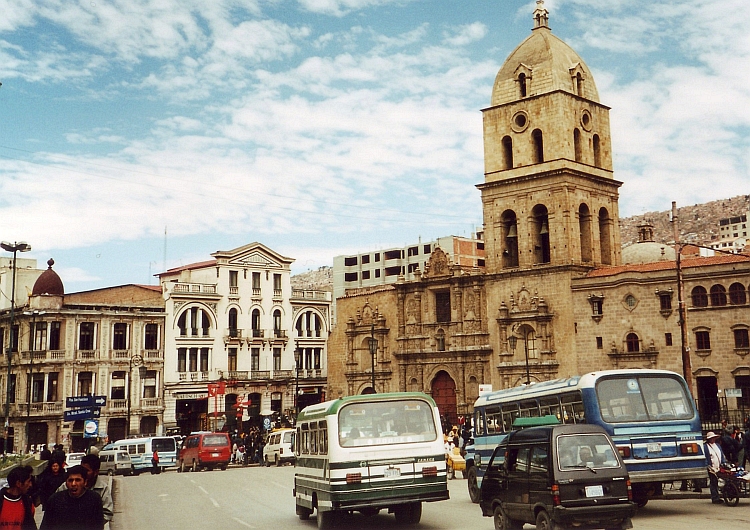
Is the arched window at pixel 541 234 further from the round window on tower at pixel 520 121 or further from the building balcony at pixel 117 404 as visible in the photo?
the building balcony at pixel 117 404

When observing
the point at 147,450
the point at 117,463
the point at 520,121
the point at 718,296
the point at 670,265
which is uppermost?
the point at 520,121

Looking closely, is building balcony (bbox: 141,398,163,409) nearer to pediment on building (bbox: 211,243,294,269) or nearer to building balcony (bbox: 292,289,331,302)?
pediment on building (bbox: 211,243,294,269)

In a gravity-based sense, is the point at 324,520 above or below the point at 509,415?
below

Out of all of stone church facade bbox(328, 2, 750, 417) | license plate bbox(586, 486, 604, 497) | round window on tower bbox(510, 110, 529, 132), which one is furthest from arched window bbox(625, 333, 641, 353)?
license plate bbox(586, 486, 604, 497)

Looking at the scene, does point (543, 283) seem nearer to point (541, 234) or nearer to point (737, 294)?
point (541, 234)

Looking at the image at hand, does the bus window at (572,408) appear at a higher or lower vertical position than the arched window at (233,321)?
lower

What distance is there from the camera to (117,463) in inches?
1561

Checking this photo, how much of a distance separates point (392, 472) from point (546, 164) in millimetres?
38536

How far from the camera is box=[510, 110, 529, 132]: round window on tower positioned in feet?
171

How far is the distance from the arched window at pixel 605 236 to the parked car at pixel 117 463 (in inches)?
1204

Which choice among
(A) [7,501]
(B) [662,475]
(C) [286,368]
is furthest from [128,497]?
(C) [286,368]

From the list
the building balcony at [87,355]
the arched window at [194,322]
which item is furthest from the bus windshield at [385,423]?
the arched window at [194,322]

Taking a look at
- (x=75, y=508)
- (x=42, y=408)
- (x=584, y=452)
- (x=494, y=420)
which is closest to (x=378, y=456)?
(x=584, y=452)

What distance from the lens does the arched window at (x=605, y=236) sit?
52438 millimetres
